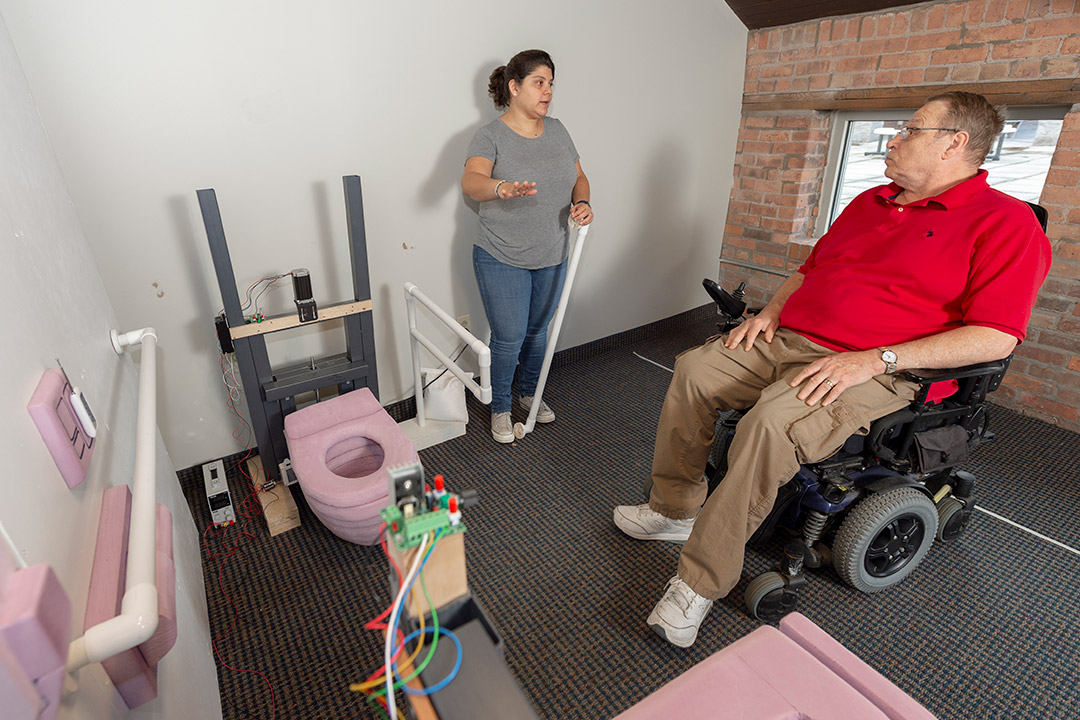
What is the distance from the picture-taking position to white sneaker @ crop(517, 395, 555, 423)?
8.25 ft

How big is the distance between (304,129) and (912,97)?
249 centimetres

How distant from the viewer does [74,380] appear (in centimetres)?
95

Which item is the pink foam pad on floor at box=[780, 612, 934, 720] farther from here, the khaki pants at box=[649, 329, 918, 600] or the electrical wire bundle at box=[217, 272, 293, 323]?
the electrical wire bundle at box=[217, 272, 293, 323]

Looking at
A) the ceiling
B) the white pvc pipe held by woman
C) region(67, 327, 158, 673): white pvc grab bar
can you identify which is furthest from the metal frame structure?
the ceiling

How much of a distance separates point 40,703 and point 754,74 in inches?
138

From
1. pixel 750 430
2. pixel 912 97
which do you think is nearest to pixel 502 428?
pixel 750 430

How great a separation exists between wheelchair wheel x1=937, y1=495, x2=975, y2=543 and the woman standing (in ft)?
4.74

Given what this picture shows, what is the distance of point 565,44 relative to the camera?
239cm

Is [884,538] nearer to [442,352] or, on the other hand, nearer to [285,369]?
[442,352]

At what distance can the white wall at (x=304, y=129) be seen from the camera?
63.5 inches

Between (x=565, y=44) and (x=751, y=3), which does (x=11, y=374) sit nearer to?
(x=565, y=44)

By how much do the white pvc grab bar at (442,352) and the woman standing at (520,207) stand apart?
21 cm

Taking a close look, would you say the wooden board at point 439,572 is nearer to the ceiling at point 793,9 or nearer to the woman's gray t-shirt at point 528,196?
the woman's gray t-shirt at point 528,196

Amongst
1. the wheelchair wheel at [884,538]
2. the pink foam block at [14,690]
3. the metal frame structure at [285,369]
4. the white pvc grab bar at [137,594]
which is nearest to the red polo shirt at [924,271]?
the wheelchair wheel at [884,538]
